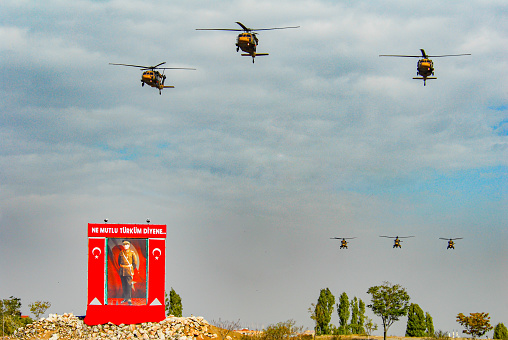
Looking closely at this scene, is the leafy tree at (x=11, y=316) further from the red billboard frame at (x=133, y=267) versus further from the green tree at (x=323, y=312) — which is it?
the green tree at (x=323, y=312)

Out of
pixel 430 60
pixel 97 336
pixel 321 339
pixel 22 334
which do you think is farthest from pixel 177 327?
pixel 430 60

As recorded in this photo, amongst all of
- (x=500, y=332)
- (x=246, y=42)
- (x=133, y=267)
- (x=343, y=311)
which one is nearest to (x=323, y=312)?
(x=343, y=311)

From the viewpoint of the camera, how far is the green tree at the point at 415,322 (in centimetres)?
10131

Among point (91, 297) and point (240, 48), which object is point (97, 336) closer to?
point (91, 297)

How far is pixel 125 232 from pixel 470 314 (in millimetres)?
54921

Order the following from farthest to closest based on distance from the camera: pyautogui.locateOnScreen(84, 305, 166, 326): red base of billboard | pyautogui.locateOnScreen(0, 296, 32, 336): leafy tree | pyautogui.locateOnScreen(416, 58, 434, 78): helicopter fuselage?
pyautogui.locateOnScreen(0, 296, 32, 336): leafy tree
pyautogui.locateOnScreen(84, 305, 166, 326): red base of billboard
pyautogui.locateOnScreen(416, 58, 434, 78): helicopter fuselage

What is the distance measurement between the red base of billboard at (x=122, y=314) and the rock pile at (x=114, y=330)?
0.51 meters

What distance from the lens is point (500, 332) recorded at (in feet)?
328

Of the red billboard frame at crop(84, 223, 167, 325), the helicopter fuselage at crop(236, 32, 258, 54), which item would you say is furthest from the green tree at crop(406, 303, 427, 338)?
the helicopter fuselage at crop(236, 32, 258, 54)

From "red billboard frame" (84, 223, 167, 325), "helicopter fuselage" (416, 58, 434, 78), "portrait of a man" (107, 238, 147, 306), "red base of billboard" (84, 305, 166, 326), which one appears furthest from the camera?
"portrait of a man" (107, 238, 147, 306)

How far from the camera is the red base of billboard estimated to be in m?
74.1

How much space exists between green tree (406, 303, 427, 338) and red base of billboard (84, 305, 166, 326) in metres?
45.8

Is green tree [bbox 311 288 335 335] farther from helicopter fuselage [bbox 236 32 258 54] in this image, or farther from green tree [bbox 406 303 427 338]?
helicopter fuselage [bbox 236 32 258 54]

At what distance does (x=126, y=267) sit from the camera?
249 ft
